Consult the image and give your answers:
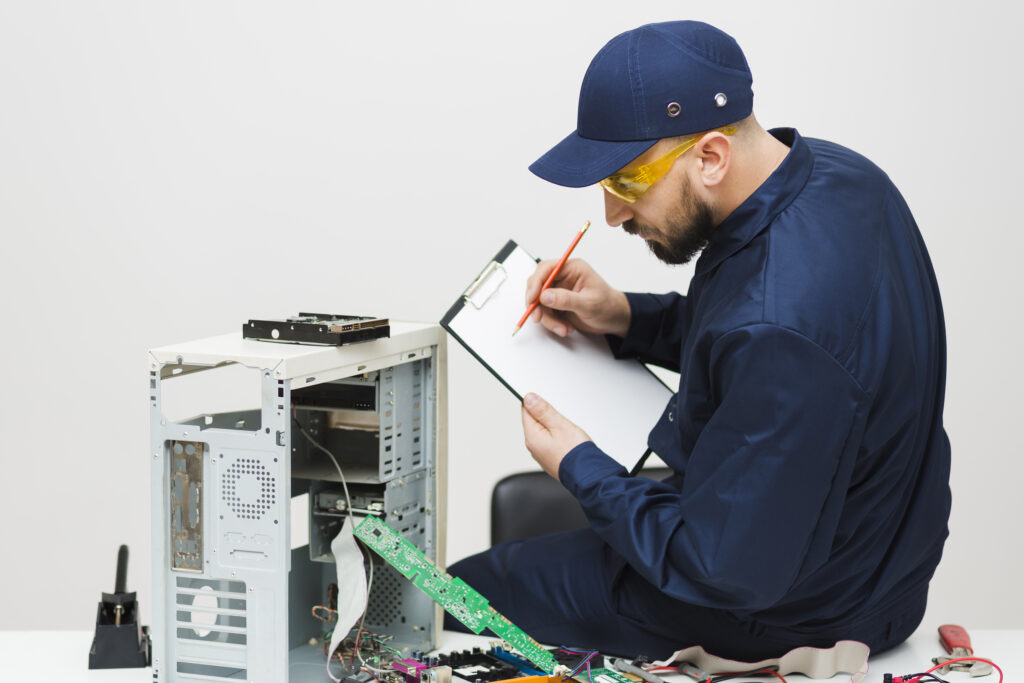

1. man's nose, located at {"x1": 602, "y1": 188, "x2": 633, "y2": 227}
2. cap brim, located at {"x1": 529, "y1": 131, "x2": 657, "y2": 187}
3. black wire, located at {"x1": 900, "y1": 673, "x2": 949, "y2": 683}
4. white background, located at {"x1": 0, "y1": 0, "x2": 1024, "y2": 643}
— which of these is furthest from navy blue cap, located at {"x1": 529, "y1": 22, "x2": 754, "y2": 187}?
white background, located at {"x1": 0, "y1": 0, "x2": 1024, "y2": 643}

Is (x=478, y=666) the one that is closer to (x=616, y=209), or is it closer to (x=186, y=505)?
(x=186, y=505)

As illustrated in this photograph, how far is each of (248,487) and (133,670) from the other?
17.3 inches

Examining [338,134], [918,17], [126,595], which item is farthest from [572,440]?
[918,17]

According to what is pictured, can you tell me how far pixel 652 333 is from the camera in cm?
215

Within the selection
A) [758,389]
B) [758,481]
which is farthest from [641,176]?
[758,481]

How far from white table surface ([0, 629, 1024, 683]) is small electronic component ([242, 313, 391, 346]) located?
555 mm

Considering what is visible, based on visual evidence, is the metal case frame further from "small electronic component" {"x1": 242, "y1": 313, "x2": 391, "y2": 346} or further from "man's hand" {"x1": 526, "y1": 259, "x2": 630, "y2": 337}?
"man's hand" {"x1": 526, "y1": 259, "x2": 630, "y2": 337}

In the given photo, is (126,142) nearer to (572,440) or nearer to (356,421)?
(356,421)

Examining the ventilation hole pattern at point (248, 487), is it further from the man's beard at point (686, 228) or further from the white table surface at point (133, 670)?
the man's beard at point (686, 228)

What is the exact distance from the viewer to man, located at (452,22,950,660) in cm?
149

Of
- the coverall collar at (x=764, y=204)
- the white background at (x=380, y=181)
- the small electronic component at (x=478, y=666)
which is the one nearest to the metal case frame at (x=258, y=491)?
the small electronic component at (x=478, y=666)

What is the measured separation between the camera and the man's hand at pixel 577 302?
198 cm

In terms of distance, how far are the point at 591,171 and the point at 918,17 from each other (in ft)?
6.21

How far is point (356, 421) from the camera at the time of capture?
1.98m
